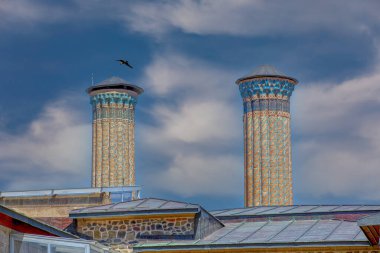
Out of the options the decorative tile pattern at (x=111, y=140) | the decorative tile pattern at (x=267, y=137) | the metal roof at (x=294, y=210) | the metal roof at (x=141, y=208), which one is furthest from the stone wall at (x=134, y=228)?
the decorative tile pattern at (x=111, y=140)

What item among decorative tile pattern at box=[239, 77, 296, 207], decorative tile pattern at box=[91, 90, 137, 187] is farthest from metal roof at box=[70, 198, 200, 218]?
decorative tile pattern at box=[91, 90, 137, 187]

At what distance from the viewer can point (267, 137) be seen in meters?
51.5

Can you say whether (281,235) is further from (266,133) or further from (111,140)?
(111,140)

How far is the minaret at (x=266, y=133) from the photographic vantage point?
50562mm

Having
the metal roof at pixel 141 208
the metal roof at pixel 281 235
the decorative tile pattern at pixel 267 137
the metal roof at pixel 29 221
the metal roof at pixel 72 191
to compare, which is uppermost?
the decorative tile pattern at pixel 267 137

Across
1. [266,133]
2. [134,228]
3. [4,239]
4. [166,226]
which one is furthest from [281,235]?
[266,133]

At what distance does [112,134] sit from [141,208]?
35861 millimetres

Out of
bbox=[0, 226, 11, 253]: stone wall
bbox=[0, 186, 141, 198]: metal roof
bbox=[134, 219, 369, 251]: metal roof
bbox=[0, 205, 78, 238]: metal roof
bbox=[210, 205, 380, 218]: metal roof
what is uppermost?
bbox=[0, 186, 141, 198]: metal roof

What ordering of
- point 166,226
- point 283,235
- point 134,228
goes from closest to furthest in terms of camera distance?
point 283,235
point 166,226
point 134,228

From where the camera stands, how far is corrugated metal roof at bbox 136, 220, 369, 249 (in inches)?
668

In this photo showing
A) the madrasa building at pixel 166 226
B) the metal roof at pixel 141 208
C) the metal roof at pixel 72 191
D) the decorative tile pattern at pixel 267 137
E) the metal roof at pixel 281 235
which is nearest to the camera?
the madrasa building at pixel 166 226

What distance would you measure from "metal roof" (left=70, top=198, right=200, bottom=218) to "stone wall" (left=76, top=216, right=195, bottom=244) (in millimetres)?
199

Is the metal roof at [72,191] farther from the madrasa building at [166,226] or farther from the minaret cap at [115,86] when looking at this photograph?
the minaret cap at [115,86]

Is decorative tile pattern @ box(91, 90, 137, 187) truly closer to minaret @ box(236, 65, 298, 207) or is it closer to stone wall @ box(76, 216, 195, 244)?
minaret @ box(236, 65, 298, 207)
